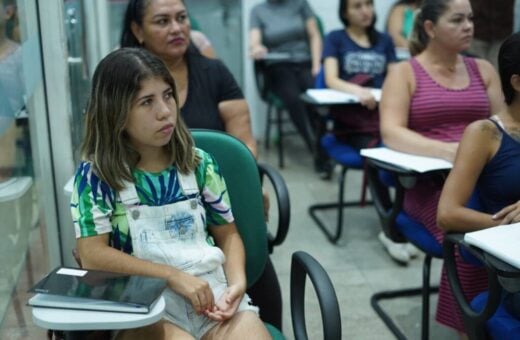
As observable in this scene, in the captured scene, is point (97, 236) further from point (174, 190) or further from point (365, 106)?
point (365, 106)

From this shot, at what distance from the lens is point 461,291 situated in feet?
5.15

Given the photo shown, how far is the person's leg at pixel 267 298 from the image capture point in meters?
1.69

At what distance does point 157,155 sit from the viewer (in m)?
1.47

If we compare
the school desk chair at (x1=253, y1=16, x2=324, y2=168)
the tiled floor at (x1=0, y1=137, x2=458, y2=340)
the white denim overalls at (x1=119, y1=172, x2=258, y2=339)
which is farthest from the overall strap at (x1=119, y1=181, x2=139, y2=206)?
the school desk chair at (x1=253, y1=16, x2=324, y2=168)

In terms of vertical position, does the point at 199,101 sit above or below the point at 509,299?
above

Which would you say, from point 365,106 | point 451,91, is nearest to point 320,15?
point 365,106

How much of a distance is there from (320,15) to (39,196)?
313 centimetres

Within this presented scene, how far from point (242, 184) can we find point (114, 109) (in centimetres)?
40

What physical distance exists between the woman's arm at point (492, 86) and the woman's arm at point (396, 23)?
6.84 ft

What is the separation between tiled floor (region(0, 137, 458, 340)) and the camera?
6.91 ft

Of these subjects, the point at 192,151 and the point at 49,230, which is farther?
the point at 49,230

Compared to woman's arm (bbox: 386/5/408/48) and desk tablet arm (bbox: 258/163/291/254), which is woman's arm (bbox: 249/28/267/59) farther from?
desk tablet arm (bbox: 258/163/291/254)

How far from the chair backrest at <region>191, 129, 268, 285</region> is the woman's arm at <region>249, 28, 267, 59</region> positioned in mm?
2516

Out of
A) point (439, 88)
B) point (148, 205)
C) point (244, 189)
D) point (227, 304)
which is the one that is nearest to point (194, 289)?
point (227, 304)
